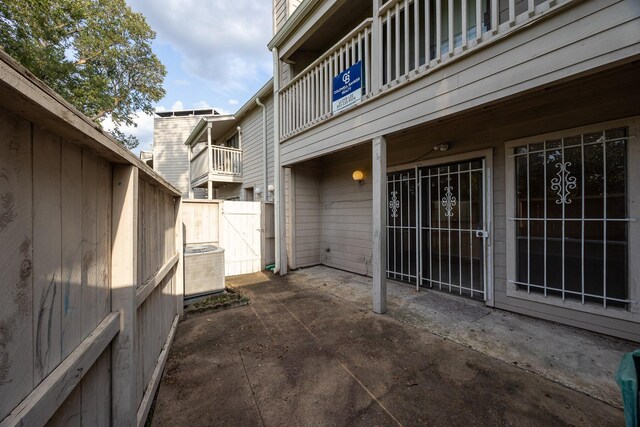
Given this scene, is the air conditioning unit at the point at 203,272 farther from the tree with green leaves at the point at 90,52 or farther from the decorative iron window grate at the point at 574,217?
the tree with green leaves at the point at 90,52

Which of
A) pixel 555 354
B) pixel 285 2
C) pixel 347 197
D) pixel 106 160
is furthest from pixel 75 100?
pixel 555 354

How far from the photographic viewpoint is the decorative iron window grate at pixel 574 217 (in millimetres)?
2824

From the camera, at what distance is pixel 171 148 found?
53.6 feet

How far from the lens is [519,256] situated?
11.5 feet

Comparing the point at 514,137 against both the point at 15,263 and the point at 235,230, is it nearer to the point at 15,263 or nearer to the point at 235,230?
the point at 15,263

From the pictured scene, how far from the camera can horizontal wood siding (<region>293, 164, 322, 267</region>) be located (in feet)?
20.7

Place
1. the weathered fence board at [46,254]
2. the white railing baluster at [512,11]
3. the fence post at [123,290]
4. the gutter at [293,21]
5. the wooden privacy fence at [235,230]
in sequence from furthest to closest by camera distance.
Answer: the wooden privacy fence at [235,230], the gutter at [293,21], the white railing baluster at [512,11], the fence post at [123,290], the weathered fence board at [46,254]

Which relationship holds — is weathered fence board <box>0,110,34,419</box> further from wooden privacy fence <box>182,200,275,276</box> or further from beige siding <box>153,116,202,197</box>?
beige siding <box>153,116,202,197</box>

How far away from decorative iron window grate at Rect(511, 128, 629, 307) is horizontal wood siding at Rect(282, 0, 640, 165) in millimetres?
1462

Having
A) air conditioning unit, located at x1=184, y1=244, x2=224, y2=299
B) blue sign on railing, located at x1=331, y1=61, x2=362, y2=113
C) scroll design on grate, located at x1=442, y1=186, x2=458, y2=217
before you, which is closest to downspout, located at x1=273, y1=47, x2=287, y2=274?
air conditioning unit, located at x1=184, y1=244, x2=224, y2=299

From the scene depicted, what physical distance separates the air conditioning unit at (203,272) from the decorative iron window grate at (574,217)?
14.4 feet

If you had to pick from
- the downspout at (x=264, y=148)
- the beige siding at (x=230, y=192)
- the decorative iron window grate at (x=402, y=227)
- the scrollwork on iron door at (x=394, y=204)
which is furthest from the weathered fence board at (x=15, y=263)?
the beige siding at (x=230, y=192)

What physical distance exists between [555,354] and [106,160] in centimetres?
403

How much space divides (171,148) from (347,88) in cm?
1580
